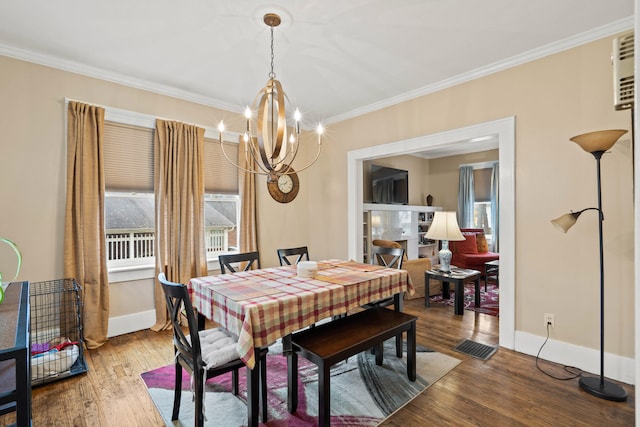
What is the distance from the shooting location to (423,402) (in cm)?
210

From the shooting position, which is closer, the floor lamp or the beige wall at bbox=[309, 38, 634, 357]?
the floor lamp

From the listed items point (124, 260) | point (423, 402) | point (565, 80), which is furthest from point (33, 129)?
point (565, 80)

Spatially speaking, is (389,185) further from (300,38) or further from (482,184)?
(300,38)

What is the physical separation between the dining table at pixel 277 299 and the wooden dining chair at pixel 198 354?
11cm

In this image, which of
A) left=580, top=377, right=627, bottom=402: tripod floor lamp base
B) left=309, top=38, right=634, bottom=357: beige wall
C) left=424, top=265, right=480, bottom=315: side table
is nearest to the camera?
left=580, top=377, right=627, bottom=402: tripod floor lamp base

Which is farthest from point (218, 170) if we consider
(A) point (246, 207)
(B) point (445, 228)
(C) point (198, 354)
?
(B) point (445, 228)

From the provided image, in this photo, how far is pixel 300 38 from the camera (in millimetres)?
2535

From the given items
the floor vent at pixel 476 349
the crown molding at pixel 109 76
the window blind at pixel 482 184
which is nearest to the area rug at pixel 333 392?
the floor vent at pixel 476 349

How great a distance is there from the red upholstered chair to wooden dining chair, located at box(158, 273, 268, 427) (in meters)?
4.82

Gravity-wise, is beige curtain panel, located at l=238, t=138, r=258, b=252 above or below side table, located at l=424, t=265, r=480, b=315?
above

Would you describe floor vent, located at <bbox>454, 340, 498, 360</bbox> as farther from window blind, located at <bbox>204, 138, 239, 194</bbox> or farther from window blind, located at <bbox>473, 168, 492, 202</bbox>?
window blind, located at <bbox>473, 168, 492, 202</bbox>

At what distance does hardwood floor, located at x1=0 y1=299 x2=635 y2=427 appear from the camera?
192cm

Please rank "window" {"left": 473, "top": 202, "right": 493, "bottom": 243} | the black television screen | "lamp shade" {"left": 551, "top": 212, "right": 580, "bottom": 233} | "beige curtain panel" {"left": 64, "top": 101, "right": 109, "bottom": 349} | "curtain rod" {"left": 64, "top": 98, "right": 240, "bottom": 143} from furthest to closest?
"window" {"left": 473, "top": 202, "right": 493, "bottom": 243}
the black television screen
"curtain rod" {"left": 64, "top": 98, "right": 240, "bottom": 143}
"beige curtain panel" {"left": 64, "top": 101, "right": 109, "bottom": 349}
"lamp shade" {"left": 551, "top": 212, "right": 580, "bottom": 233}

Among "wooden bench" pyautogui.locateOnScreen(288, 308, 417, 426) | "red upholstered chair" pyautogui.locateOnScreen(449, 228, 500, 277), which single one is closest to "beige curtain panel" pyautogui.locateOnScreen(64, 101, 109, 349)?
"wooden bench" pyautogui.locateOnScreen(288, 308, 417, 426)
